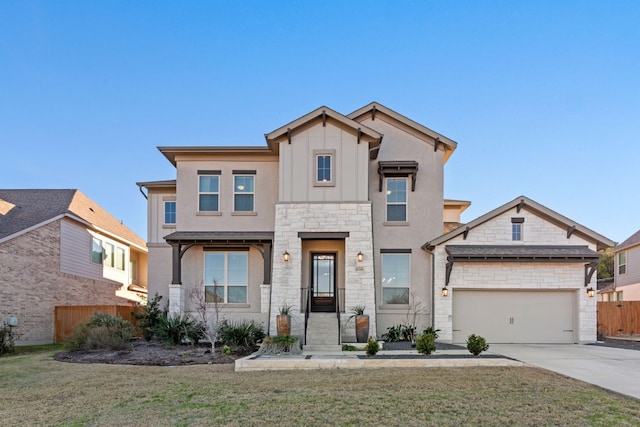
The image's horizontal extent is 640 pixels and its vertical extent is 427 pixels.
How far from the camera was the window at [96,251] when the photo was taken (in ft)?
72.8

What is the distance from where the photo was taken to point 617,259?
27.8 metres

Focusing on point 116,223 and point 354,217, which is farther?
point 116,223

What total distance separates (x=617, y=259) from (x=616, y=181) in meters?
5.24

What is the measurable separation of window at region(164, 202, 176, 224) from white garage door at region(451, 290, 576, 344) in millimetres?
11603

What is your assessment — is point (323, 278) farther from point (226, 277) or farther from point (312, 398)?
point (312, 398)

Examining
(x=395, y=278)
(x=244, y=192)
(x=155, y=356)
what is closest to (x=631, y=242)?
(x=395, y=278)

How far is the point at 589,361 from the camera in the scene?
1095 centimetres

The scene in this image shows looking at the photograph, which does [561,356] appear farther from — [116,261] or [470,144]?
[116,261]

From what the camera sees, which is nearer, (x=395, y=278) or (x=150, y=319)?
(x=150, y=319)

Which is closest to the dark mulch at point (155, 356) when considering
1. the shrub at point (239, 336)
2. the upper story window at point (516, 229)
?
the shrub at point (239, 336)

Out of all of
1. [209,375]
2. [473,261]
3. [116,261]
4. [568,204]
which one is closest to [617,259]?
[568,204]

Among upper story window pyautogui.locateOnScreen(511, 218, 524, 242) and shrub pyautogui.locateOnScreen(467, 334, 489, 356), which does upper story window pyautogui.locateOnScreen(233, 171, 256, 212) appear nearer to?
shrub pyautogui.locateOnScreen(467, 334, 489, 356)

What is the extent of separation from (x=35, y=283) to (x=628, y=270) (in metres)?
32.1

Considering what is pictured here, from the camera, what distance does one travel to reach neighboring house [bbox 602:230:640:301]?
25.2m
